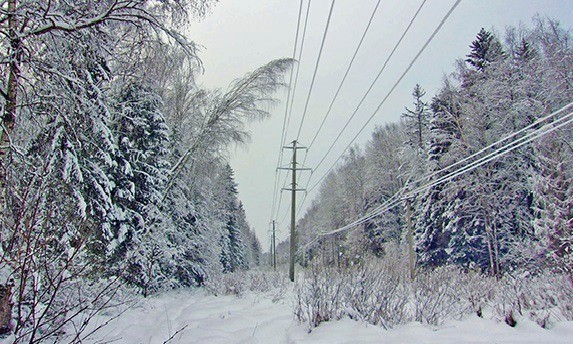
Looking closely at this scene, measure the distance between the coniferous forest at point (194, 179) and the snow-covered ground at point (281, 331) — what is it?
0.96 ft

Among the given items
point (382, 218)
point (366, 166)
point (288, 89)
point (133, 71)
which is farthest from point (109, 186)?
point (366, 166)

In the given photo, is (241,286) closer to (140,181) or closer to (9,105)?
(140,181)

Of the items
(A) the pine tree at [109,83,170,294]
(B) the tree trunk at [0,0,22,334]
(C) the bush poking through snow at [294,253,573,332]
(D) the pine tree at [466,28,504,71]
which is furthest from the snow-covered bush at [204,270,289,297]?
(D) the pine tree at [466,28,504,71]

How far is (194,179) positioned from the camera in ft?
46.4

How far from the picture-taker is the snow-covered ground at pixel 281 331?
151 inches

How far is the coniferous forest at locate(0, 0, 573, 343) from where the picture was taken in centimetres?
360

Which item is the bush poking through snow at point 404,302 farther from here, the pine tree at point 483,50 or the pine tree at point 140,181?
the pine tree at point 483,50

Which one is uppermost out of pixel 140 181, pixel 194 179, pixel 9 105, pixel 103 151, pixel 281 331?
pixel 194 179

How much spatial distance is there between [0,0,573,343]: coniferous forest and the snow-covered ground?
0.96 feet

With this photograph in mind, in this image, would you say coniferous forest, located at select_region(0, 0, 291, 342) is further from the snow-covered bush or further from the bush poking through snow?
the bush poking through snow

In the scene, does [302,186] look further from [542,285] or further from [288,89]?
[542,285]

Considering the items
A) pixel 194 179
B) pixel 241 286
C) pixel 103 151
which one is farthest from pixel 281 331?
pixel 194 179

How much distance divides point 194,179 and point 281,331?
32.9 feet

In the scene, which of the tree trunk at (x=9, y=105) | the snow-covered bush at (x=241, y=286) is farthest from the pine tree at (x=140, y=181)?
the tree trunk at (x=9, y=105)
